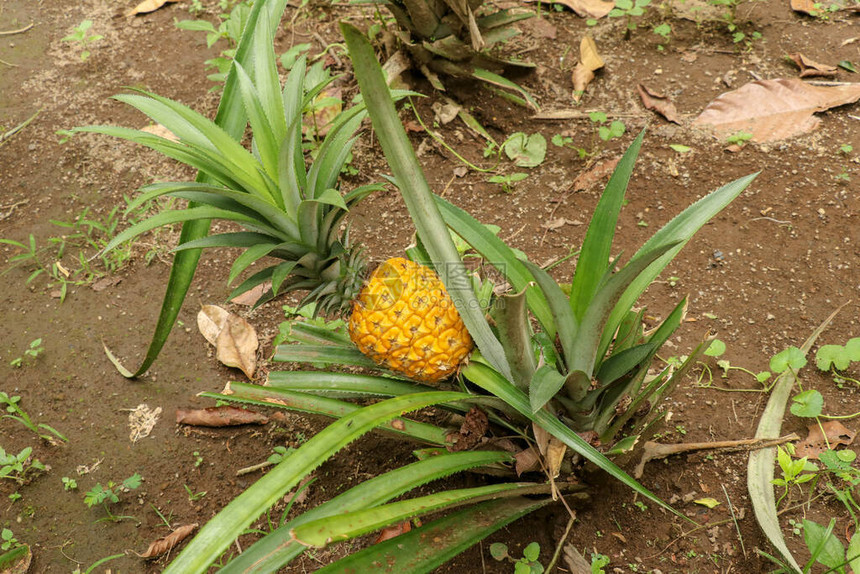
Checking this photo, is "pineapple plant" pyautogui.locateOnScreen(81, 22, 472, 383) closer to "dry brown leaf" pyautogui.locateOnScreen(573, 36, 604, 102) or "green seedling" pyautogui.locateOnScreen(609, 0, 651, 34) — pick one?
"dry brown leaf" pyautogui.locateOnScreen(573, 36, 604, 102)

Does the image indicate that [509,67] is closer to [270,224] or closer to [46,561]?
[270,224]

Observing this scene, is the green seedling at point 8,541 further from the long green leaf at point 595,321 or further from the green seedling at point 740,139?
the green seedling at point 740,139

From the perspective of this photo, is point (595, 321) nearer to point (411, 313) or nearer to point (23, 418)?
point (411, 313)

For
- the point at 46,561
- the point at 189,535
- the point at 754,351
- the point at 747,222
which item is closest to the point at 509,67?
the point at 747,222

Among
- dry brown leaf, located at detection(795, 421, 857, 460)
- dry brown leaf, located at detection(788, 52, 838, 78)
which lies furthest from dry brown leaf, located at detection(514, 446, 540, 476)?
dry brown leaf, located at detection(788, 52, 838, 78)

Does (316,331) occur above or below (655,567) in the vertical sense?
above
